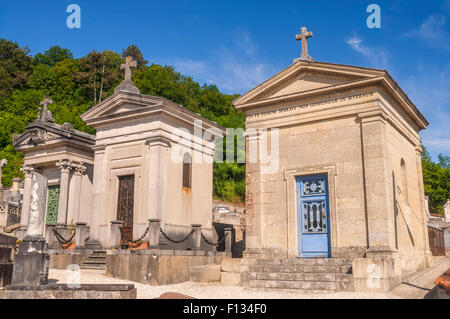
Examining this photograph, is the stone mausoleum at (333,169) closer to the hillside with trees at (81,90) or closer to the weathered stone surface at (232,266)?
the weathered stone surface at (232,266)

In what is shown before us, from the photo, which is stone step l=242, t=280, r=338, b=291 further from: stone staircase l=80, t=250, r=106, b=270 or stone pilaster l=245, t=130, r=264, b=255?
stone staircase l=80, t=250, r=106, b=270

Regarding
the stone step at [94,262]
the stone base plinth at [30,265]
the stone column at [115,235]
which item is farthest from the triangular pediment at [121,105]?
the stone base plinth at [30,265]

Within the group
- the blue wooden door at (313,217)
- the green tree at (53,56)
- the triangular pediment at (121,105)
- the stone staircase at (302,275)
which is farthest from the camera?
the green tree at (53,56)

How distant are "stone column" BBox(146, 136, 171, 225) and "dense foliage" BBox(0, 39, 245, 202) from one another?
24720 millimetres

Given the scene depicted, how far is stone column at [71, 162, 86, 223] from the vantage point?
71.8ft

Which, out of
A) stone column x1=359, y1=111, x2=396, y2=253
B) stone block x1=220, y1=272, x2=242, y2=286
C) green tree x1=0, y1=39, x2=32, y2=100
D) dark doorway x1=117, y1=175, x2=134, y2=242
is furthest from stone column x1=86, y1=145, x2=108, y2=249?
green tree x1=0, y1=39, x2=32, y2=100

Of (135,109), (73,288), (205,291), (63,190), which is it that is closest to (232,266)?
(205,291)

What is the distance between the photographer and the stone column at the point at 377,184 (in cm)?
1188

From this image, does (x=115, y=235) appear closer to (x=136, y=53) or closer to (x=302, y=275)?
(x=302, y=275)

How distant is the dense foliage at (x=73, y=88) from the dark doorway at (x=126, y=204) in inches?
948

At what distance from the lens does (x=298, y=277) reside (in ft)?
37.9

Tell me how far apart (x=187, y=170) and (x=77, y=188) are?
6514 millimetres

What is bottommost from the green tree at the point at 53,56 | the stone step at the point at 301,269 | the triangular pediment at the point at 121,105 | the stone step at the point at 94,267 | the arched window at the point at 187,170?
the stone step at the point at 94,267
